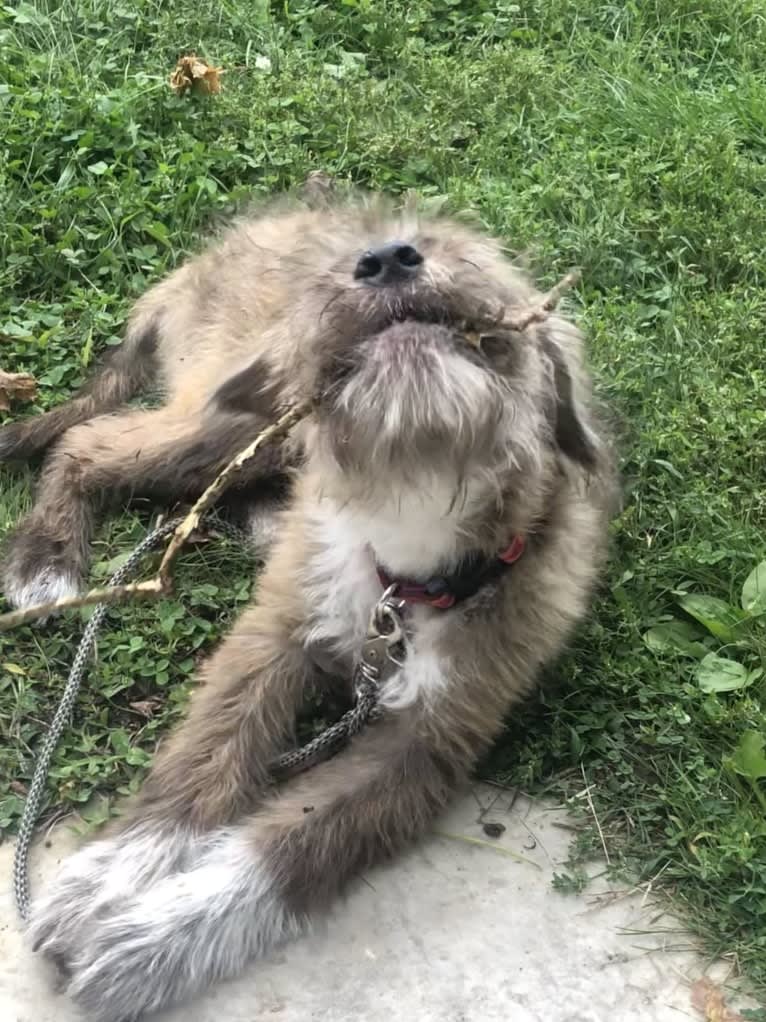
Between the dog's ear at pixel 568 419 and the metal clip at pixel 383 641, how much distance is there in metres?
0.62

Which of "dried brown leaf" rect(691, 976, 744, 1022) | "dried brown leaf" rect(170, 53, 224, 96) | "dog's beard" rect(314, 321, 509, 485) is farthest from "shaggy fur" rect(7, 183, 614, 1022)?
"dried brown leaf" rect(170, 53, 224, 96)

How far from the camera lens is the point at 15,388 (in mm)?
4586

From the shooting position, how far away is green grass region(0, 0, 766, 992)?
11.6ft

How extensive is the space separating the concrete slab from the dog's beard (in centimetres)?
116

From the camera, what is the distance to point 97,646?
3.82 metres

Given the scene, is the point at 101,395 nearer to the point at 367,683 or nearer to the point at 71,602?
the point at 367,683

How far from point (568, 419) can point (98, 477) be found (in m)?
1.87

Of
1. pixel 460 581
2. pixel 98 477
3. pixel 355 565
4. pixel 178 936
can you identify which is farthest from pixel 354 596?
pixel 98 477

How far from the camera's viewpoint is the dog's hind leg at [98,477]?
4.07 meters

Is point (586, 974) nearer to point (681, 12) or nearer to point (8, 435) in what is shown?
point (8, 435)

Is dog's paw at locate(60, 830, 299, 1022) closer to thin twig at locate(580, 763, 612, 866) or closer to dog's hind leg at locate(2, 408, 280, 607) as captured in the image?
thin twig at locate(580, 763, 612, 866)

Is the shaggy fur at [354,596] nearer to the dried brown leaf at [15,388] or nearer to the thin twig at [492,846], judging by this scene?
the thin twig at [492,846]

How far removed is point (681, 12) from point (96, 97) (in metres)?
2.98

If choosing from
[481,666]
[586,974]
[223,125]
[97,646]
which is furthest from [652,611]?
[223,125]
